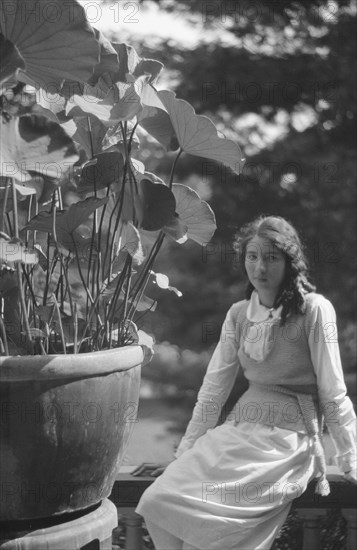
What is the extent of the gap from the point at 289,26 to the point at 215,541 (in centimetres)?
453

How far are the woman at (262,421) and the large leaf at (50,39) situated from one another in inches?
47.4

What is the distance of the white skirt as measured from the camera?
2021mm

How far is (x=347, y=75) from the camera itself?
5.20 meters

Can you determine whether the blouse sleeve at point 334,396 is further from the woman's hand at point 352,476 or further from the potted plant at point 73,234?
the potted plant at point 73,234

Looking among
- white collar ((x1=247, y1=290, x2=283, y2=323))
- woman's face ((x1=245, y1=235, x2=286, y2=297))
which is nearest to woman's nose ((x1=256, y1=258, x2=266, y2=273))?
woman's face ((x1=245, y1=235, x2=286, y2=297))

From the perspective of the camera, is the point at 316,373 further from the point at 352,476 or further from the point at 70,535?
the point at 70,535

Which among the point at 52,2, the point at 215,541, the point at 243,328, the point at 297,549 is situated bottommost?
the point at 297,549

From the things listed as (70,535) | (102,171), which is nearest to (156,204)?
(102,171)

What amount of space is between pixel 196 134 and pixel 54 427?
0.53 metres

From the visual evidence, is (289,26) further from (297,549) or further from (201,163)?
(297,549)

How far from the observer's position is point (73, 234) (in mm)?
1319

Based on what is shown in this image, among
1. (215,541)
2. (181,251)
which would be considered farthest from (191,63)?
(215,541)

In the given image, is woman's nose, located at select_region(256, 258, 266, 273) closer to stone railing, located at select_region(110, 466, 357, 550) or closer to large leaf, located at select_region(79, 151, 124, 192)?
stone railing, located at select_region(110, 466, 357, 550)

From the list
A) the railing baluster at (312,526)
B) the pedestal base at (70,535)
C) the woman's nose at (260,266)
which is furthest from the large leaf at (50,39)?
the railing baluster at (312,526)
